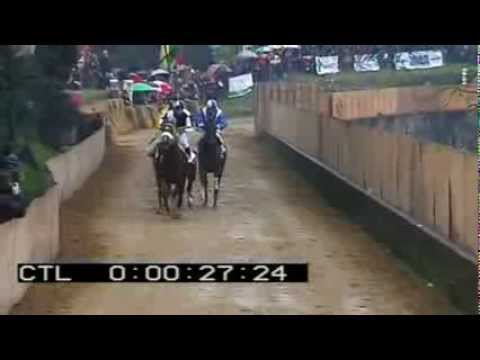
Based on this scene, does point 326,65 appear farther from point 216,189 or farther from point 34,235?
point 34,235

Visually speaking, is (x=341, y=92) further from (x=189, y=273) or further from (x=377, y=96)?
(x=189, y=273)

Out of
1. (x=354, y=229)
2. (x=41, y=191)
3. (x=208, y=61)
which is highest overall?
(x=208, y=61)

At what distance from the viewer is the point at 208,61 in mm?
10258

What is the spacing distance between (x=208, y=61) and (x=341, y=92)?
5905 mm
